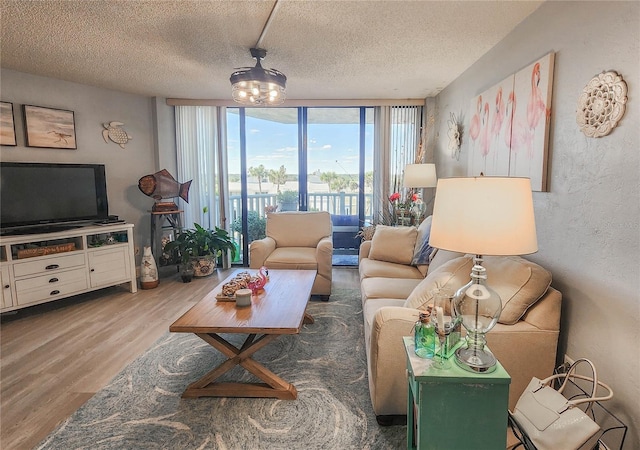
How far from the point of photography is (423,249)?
10.3ft

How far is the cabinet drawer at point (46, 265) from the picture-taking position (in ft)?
10.3

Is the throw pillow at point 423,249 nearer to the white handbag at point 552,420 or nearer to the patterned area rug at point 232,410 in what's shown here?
the patterned area rug at point 232,410

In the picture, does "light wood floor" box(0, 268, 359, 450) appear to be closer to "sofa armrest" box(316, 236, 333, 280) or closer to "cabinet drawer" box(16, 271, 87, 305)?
"cabinet drawer" box(16, 271, 87, 305)

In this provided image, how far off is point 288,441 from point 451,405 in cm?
85

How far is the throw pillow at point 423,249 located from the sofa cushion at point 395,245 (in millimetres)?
65

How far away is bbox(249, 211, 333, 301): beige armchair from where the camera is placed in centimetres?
358

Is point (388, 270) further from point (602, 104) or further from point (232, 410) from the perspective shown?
point (602, 104)

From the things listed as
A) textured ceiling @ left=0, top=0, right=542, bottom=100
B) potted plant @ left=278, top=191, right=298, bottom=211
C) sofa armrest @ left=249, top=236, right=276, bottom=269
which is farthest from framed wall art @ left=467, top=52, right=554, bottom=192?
potted plant @ left=278, top=191, right=298, bottom=211

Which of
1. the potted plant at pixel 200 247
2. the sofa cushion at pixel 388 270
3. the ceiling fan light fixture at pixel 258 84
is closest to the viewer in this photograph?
the ceiling fan light fixture at pixel 258 84

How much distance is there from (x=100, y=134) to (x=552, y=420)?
4882 mm

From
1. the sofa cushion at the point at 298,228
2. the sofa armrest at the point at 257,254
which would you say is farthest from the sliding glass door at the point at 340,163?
the sofa armrest at the point at 257,254

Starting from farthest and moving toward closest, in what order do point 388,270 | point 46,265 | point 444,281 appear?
point 46,265, point 388,270, point 444,281

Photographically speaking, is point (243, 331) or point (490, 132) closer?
point (243, 331)

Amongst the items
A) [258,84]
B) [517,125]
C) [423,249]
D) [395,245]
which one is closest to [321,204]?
[395,245]
